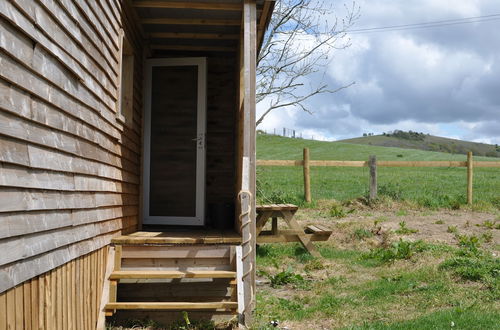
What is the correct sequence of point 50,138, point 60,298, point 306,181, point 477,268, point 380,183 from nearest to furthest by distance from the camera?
point 50,138, point 60,298, point 477,268, point 306,181, point 380,183

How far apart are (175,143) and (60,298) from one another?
3.98m

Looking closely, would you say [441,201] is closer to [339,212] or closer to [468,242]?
[339,212]

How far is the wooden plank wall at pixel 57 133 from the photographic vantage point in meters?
2.83

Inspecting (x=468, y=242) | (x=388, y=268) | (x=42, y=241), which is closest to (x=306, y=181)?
(x=468, y=242)

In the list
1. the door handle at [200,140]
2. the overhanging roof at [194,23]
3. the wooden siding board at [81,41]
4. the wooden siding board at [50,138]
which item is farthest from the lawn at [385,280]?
the overhanging roof at [194,23]

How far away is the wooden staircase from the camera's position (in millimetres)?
4832

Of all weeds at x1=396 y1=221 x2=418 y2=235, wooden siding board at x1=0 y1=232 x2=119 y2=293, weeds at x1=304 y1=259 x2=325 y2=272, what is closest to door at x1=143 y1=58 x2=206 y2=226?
weeds at x1=304 y1=259 x2=325 y2=272

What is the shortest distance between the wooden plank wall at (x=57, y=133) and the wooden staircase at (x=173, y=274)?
0.37 metres

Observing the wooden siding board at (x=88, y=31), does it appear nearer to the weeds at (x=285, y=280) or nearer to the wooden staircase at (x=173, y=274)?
the wooden staircase at (x=173, y=274)

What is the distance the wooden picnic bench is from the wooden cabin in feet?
1.83

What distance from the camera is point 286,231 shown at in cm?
795

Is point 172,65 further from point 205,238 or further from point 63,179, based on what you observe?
point 63,179

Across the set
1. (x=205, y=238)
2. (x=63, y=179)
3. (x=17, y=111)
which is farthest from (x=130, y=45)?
(x=17, y=111)

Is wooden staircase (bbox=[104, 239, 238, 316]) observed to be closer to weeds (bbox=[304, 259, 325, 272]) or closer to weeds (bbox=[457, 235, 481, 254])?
weeds (bbox=[304, 259, 325, 272])
